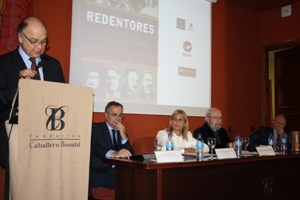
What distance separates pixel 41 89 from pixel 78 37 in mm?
2001

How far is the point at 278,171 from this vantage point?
2676mm

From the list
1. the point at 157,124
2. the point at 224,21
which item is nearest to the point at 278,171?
the point at 157,124

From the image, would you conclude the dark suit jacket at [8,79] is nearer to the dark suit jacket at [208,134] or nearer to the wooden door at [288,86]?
the dark suit jacket at [208,134]

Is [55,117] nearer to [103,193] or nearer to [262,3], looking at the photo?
[103,193]

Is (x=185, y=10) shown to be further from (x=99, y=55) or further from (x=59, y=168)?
(x=59, y=168)

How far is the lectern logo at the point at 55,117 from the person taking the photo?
1589 mm

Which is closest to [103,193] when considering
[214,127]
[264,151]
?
[264,151]

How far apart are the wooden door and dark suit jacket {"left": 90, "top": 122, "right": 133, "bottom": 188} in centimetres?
345

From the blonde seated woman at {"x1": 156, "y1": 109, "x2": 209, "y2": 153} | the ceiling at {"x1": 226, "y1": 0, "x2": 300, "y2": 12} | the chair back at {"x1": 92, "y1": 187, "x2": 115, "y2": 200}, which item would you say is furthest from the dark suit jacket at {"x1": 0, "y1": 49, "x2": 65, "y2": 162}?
the ceiling at {"x1": 226, "y1": 0, "x2": 300, "y2": 12}

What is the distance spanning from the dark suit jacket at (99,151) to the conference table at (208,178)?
329 millimetres

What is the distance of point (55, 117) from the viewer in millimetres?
1610

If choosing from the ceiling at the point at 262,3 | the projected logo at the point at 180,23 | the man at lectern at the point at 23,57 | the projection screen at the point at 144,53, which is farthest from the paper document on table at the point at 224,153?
the ceiling at the point at 262,3

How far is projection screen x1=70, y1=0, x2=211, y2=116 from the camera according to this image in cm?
351

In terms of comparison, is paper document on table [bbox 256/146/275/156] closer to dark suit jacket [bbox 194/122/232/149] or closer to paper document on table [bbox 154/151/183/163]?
dark suit jacket [bbox 194/122/232/149]
